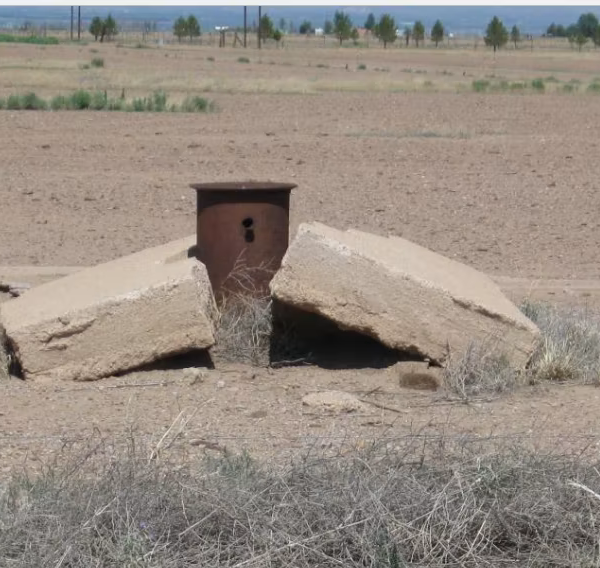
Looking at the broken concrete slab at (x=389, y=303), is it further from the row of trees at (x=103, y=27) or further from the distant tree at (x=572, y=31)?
the distant tree at (x=572, y=31)

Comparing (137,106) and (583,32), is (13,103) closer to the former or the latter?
(137,106)

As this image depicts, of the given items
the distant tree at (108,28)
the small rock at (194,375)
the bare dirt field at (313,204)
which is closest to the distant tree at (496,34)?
the distant tree at (108,28)

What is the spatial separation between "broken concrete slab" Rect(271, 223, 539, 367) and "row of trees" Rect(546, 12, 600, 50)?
332ft

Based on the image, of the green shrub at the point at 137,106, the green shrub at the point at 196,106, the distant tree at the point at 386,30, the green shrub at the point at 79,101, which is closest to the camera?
the green shrub at the point at 79,101

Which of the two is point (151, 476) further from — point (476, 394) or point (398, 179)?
point (398, 179)

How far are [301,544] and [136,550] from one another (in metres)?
0.58

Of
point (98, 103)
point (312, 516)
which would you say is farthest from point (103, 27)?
point (312, 516)

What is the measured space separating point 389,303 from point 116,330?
61.3 inches

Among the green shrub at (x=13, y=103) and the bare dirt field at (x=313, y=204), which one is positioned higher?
the green shrub at (x=13, y=103)

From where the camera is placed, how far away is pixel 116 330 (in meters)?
7.20

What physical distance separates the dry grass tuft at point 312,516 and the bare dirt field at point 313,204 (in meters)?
0.87

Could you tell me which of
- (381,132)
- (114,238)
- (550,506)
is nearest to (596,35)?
(381,132)

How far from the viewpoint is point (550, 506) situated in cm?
474

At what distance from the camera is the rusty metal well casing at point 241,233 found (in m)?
7.86
